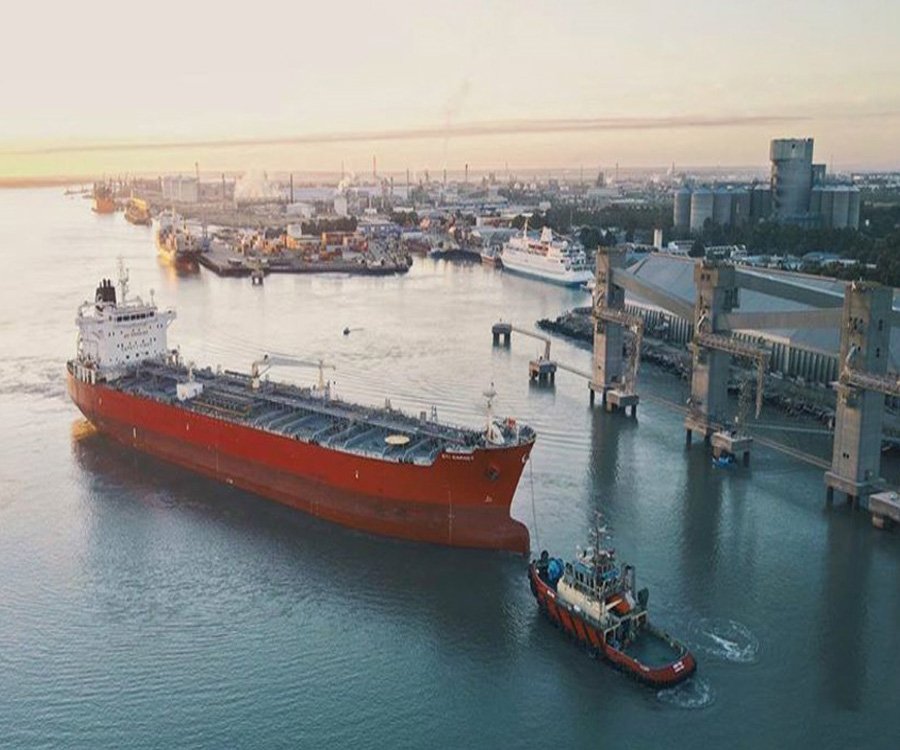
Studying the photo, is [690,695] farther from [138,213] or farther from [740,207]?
[138,213]

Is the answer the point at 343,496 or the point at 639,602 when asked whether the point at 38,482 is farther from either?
the point at 639,602

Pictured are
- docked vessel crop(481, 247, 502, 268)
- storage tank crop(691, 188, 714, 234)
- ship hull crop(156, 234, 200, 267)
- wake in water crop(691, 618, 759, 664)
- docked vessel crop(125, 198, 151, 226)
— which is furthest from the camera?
docked vessel crop(125, 198, 151, 226)

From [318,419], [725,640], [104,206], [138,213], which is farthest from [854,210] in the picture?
[104,206]

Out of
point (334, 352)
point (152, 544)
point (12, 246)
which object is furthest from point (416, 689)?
point (12, 246)

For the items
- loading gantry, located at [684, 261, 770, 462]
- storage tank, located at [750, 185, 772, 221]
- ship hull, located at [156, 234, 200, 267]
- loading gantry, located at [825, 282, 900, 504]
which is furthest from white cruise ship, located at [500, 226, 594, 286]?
loading gantry, located at [825, 282, 900, 504]

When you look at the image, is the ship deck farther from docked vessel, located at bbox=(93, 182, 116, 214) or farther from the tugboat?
docked vessel, located at bbox=(93, 182, 116, 214)

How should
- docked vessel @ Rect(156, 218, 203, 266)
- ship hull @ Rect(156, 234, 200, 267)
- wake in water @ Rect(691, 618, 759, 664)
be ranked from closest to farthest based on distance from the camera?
wake in water @ Rect(691, 618, 759, 664) → ship hull @ Rect(156, 234, 200, 267) → docked vessel @ Rect(156, 218, 203, 266)
